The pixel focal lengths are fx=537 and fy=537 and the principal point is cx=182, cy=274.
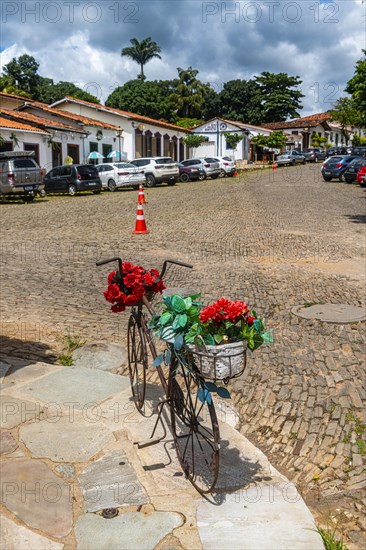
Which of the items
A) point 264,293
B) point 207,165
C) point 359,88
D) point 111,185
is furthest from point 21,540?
point 207,165

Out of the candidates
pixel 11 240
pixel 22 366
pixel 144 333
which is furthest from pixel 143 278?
pixel 11 240

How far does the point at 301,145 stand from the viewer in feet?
219

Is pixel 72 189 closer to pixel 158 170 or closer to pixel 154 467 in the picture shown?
pixel 158 170

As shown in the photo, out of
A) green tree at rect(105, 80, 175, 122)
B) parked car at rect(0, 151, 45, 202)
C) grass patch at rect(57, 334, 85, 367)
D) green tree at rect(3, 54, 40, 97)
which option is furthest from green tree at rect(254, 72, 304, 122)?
grass patch at rect(57, 334, 85, 367)

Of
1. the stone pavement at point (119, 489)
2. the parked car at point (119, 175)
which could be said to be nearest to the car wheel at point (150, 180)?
the parked car at point (119, 175)

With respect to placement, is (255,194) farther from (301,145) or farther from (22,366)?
(301,145)

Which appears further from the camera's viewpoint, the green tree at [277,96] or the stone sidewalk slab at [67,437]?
the green tree at [277,96]

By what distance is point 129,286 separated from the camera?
371 centimetres

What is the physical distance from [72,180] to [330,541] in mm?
23172

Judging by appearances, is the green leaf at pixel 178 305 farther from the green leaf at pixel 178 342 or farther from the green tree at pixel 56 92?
the green tree at pixel 56 92

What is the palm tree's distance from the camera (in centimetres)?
7169

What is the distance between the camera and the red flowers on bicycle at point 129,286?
Answer: 12.1 feet

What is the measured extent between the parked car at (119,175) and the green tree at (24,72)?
124 feet

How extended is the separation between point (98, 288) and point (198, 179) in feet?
87.0
